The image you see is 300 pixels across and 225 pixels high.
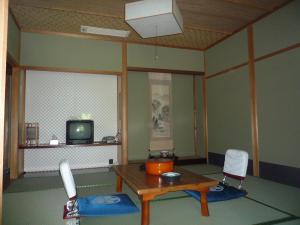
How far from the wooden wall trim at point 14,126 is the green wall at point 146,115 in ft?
8.09

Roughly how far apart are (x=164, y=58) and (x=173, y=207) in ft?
12.0

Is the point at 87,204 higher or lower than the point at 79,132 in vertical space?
lower

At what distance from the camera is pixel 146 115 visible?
226 inches

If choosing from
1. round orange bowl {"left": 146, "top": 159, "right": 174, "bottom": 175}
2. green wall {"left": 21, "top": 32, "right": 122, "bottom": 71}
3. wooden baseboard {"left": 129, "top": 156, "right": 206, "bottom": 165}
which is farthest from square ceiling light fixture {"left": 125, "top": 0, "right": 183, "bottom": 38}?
wooden baseboard {"left": 129, "top": 156, "right": 206, "bottom": 165}

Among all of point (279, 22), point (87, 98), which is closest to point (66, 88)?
point (87, 98)

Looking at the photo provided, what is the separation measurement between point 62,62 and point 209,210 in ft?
12.8

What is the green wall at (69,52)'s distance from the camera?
440cm

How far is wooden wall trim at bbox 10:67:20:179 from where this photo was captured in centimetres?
411

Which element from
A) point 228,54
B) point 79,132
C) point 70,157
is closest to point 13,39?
point 79,132

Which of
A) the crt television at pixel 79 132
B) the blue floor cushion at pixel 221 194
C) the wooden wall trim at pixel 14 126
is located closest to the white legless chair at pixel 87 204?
the blue floor cushion at pixel 221 194

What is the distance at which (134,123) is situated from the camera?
223 inches

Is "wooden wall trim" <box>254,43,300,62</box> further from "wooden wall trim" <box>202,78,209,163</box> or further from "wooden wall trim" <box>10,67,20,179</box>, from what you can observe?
"wooden wall trim" <box>10,67,20,179</box>

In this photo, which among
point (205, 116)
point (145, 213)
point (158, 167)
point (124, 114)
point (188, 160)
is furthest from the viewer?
point (205, 116)

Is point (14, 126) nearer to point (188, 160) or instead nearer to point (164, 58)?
point (164, 58)
